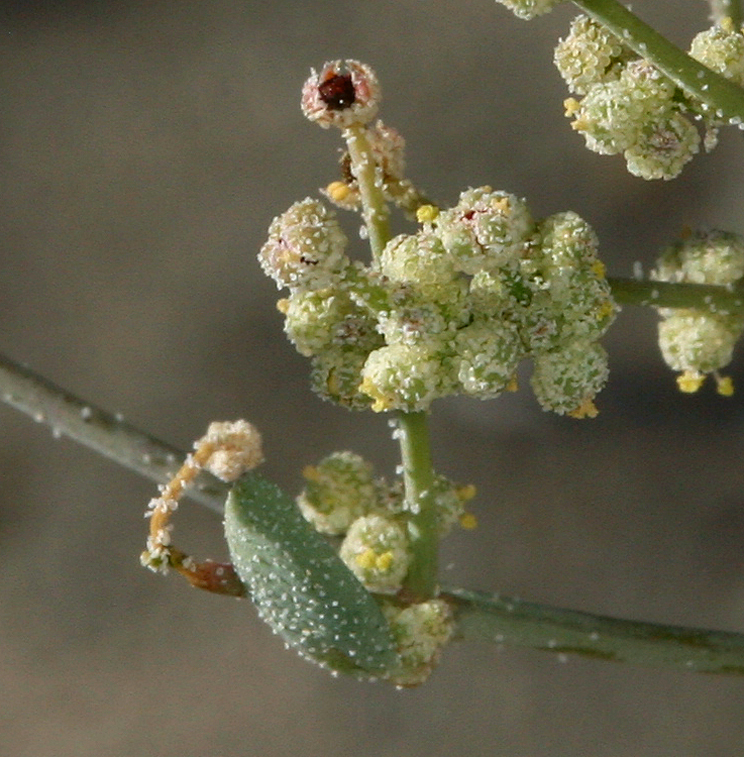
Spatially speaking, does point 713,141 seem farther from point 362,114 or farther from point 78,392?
point 78,392

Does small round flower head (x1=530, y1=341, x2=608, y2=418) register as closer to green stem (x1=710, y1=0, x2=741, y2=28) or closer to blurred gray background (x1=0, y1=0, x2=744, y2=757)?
green stem (x1=710, y1=0, x2=741, y2=28)

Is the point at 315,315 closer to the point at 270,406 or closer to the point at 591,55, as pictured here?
the point at 591,55

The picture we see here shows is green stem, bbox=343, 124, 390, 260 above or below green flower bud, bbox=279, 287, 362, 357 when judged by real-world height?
above

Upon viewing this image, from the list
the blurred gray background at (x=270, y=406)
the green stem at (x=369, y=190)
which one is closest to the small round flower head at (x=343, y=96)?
the green stem at (x=369, y=190)

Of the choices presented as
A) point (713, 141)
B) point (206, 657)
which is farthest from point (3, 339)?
point (713, 141)

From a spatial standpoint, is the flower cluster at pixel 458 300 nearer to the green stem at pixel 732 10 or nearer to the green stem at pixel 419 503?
the green stem at pixel 419 503

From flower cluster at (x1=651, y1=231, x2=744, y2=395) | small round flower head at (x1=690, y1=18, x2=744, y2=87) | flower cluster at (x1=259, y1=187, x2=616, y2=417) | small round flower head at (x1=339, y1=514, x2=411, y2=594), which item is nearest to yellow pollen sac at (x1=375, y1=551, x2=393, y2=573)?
small round flower head at (x1=339, y1=514, x2=411, y2=594)

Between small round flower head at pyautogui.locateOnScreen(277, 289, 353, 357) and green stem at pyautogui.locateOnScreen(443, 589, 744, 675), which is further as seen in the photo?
green stem at pyautogui.locateOnScreen(443, 589, 744, 675)
